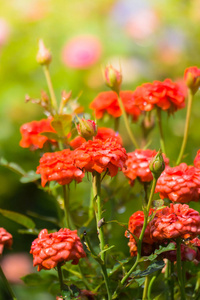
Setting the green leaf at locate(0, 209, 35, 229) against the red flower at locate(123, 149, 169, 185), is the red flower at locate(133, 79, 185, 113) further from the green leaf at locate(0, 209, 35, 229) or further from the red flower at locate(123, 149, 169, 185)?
the green leaf at locate(0, 209, 35, 229)

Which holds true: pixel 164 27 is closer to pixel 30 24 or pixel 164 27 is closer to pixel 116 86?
pixel 30 24

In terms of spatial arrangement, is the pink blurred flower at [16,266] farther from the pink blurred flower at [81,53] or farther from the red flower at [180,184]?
the red flower at [180,184]

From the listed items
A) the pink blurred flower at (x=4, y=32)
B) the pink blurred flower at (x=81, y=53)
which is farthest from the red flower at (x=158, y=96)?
the pink blurred flower at (x=4, y=32)

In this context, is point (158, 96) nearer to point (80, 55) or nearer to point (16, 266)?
point (16, 266)

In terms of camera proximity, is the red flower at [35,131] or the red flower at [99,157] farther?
the red flower at [35,131]

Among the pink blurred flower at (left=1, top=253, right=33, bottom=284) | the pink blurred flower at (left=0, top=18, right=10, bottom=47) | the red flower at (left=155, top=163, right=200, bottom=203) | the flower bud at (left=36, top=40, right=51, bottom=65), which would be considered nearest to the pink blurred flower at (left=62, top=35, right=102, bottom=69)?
the pink blurred flower at (left=0, top=18, right=10, bottom=47)
